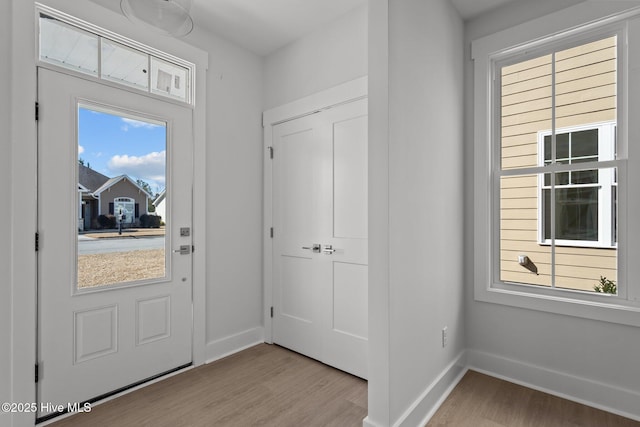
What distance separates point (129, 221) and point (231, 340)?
135 centimetres

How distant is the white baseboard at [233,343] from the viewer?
2.71 metres

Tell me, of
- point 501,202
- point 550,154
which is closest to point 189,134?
point 501,202

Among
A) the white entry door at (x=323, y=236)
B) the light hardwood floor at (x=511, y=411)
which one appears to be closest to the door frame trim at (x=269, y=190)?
the white entry door at (x=323, y=236)

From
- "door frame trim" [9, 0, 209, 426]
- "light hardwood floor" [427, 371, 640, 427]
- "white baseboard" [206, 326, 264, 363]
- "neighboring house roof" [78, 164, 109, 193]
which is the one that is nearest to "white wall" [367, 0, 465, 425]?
"light hardwood floor" [427, 371, 640, 427]

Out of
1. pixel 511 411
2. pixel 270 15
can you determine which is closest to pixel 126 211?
pixel 270 15

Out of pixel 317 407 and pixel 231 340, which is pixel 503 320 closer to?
pixel 317 407

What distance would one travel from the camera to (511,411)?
1966 millimetres

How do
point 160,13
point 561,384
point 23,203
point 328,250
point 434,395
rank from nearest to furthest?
1. point 160,13
2. point 23,203
3. point 434,395
4. point 561,384
5. point 328,250

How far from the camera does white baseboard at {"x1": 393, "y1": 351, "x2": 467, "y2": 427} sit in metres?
1.77

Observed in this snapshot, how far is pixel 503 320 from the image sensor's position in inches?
94.3

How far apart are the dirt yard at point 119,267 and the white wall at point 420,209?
1.70 meters

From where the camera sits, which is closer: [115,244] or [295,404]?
[295,404]

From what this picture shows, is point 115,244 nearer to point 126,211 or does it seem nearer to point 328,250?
point 126,211

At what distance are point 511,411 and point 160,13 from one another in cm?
287
